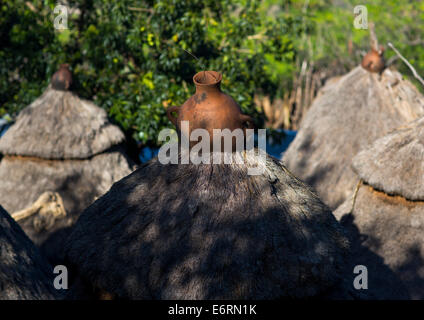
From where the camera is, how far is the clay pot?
3.29m

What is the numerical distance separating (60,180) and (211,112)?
13.6ft

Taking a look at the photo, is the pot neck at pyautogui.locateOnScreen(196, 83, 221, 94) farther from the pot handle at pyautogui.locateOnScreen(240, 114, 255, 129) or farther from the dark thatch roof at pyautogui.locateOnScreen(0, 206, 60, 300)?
the dark thatch roof at pyautogui.locateOnScreen(0, 206, 60, 300)

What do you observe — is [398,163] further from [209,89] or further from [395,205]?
[209,89]

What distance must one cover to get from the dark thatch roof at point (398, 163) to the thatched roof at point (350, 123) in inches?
50.3

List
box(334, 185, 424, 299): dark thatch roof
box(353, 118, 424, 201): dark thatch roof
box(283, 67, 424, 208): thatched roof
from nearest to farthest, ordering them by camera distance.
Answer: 1. box(334, 185, 424, 299): dark thatch roof
2. box(353, 118, 424, 201): dark thatch roof
3. box(283, 67, 424, 208): thatched roof

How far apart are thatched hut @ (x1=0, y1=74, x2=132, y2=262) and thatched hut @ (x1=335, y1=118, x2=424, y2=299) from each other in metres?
3.32

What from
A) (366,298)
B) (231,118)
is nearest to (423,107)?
(366,298)

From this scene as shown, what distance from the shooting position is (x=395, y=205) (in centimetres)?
525

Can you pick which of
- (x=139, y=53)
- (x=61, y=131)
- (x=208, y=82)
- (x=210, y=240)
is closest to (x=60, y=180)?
(x=61, y=131)

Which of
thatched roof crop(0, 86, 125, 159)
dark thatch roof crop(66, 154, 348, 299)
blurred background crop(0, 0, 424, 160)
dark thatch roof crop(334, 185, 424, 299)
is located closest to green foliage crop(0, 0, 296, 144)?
blurred background crop(0, 0, 424, 160)

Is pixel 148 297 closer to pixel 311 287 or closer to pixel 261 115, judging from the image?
pixel 311 287

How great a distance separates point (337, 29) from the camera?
19.2 m

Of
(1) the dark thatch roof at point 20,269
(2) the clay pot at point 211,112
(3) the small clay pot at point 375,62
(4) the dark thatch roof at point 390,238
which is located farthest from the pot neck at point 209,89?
(3) the small clay pot at point 375,62

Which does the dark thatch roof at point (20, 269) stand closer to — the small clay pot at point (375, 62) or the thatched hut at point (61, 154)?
the thatched hut at point (61, 154)
